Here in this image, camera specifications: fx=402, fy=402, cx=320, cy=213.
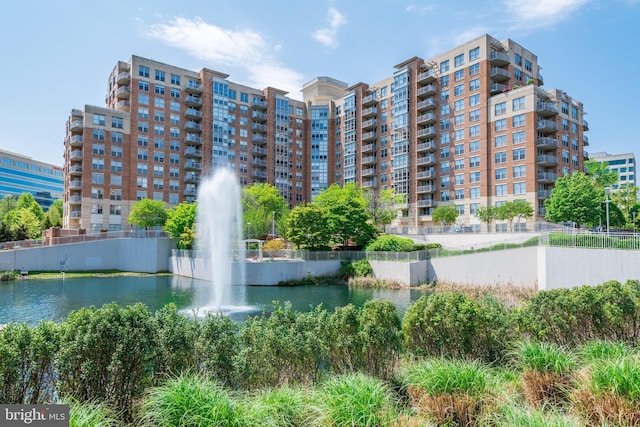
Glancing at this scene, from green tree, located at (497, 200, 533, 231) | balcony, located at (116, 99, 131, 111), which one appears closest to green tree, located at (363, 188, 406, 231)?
green tree, located at (497, 200, 533, 231)

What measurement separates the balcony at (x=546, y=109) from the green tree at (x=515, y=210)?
12896 millimetres

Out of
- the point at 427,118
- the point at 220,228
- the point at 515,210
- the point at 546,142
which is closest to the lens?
the point at 220,228

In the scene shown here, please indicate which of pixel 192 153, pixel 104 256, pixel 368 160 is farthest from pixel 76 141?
pixel 368 160

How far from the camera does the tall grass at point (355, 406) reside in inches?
207

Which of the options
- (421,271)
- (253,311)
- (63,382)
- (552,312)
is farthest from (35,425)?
(421,271)

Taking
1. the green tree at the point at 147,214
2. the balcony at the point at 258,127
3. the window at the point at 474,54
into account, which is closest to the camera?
the green tree at the point at 147,214

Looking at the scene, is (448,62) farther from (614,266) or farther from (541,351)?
(541,351)

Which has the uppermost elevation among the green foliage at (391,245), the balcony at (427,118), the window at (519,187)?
the balcony at (427,118)

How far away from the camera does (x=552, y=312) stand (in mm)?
10508

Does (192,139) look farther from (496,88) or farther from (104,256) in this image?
(496,88)

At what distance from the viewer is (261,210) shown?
58750 mm

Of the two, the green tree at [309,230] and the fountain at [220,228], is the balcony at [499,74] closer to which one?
the green tree at [309,230]

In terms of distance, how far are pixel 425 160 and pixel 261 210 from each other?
28.3 metres

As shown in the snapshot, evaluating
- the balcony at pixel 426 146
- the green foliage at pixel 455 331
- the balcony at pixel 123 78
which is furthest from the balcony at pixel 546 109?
the balcony at pixel 123 78
